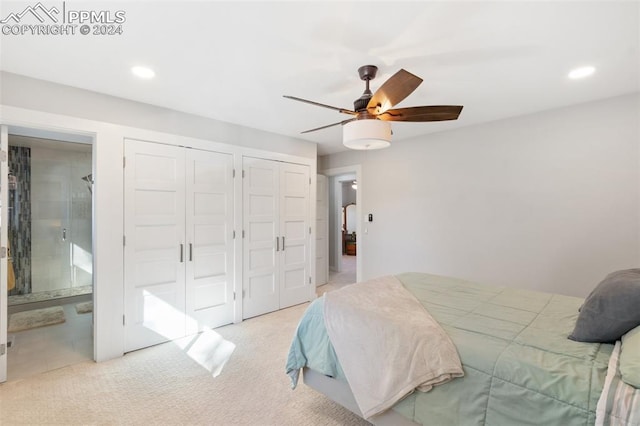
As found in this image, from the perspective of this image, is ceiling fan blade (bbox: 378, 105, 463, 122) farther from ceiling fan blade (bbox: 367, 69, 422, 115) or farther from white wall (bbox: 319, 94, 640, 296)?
white wall (bbox: 319, 94, 640, 296)

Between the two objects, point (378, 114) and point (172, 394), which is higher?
point (378, 114)

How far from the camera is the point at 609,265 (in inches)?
112

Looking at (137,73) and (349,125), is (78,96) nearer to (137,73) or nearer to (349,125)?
(137,73)

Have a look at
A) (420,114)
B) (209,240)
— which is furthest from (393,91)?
(209,240)

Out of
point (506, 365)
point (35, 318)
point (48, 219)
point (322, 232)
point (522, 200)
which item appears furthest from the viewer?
point (322, 232)

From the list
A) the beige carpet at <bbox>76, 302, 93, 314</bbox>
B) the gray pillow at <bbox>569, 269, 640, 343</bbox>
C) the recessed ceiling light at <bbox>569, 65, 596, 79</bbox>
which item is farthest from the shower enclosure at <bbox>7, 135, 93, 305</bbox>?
the recessed ceiling light at <bbox>569, 65, 596, 79</bbox>

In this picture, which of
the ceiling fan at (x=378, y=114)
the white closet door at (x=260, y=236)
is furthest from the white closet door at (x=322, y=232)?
the ceiling fan at (x=378, y=114)

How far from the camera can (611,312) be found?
140 centimetres

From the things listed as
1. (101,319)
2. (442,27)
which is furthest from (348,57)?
(101,319)

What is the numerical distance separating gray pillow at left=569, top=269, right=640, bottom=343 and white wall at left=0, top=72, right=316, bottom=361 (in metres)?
3.48

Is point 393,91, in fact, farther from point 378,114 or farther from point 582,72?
point 582,72

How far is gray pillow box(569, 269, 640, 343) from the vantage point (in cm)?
135

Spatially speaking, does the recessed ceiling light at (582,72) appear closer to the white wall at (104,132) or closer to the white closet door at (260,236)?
the white closet door at (260,236)

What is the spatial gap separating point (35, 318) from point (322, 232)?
13.9ft
